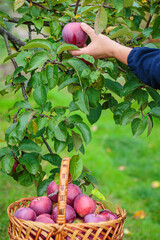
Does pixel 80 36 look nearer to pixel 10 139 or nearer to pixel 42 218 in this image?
pixel 10 139

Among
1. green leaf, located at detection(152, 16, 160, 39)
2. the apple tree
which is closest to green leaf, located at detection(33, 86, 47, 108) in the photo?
the apple tree

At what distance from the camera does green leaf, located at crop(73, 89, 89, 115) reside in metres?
0.98

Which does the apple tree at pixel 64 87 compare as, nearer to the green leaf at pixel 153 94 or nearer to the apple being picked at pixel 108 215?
the green leaf at pixel 153 94

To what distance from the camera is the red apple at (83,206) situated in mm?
1003

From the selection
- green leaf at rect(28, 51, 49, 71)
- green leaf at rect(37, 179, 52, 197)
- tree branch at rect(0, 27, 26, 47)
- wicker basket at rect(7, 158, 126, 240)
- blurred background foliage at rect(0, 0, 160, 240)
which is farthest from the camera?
blurred background foliage at rect(0, 0, 160, 240)

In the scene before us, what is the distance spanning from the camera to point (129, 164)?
316 centimetres

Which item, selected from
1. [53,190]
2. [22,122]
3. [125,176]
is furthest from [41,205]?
[125,176]

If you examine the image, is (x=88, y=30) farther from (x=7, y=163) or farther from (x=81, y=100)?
(x=7, y=163)

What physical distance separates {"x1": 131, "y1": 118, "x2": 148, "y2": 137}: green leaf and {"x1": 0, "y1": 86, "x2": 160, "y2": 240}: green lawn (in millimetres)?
1183

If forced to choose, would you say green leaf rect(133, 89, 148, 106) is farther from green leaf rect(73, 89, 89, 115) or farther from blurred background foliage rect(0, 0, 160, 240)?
blurred background foliage rect(0, 0, 160, 240)

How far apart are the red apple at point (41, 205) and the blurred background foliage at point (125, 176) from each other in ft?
1.27

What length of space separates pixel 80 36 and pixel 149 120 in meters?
0.38

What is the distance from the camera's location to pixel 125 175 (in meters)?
2.94

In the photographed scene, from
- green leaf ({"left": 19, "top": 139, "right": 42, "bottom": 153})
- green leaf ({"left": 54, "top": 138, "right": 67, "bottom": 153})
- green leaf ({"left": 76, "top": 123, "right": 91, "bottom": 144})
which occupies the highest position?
green leaf ({"left": 76, "top": 123, "right": 91, "bottom": 144})
